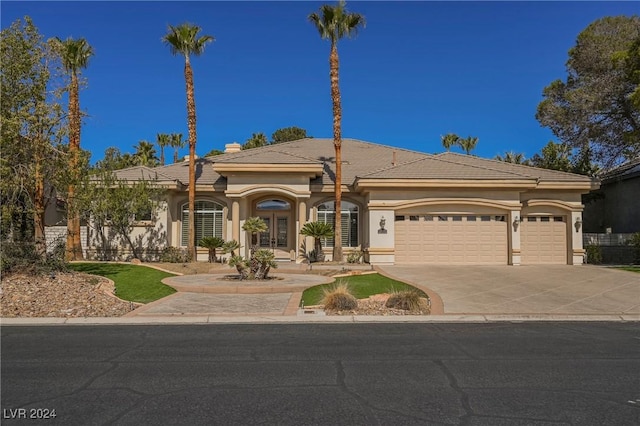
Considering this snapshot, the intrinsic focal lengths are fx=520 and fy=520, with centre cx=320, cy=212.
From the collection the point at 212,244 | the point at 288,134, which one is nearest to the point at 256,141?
the point at 288,134

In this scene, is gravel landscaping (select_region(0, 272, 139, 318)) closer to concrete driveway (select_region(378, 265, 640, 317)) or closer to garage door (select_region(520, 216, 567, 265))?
concrete driveway (select_region(378, 265, 640, 317))

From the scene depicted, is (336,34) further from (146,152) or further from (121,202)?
(146,152)

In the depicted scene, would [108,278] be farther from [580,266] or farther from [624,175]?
[624,175]

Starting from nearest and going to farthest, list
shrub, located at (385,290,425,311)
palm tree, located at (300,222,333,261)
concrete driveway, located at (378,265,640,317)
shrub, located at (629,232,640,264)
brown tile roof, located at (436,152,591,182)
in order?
shrub, located at (385,290,425,311), concrete driveway, located at (378,265,640,317), palm tree, located at (300,222,333,261), shrub, located at (629,232,640,264), brown tile roof, located at (436,152,591,182)

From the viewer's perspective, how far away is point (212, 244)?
79.5 feet

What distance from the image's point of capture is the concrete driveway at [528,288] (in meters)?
13.1

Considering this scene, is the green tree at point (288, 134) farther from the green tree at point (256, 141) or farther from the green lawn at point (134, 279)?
the green lawn at point (134, 279)

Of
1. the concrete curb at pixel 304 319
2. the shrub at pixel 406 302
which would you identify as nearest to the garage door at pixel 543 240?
the concrete curb at pixel 304 319

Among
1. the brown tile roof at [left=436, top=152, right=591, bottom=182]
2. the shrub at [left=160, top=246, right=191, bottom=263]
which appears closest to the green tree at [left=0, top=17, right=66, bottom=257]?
the shrub at [left=160, top=246, right=191, bottom=263]

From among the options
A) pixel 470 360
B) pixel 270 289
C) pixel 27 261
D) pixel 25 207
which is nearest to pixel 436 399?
pixel 470 360

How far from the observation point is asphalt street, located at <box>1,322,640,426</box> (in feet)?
17.2

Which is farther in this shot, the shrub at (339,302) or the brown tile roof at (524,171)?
the brown tile roof at (524,171)

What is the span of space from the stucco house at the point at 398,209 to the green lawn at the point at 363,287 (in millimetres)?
5466

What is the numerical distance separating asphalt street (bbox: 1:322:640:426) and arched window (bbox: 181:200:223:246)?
15611mm
